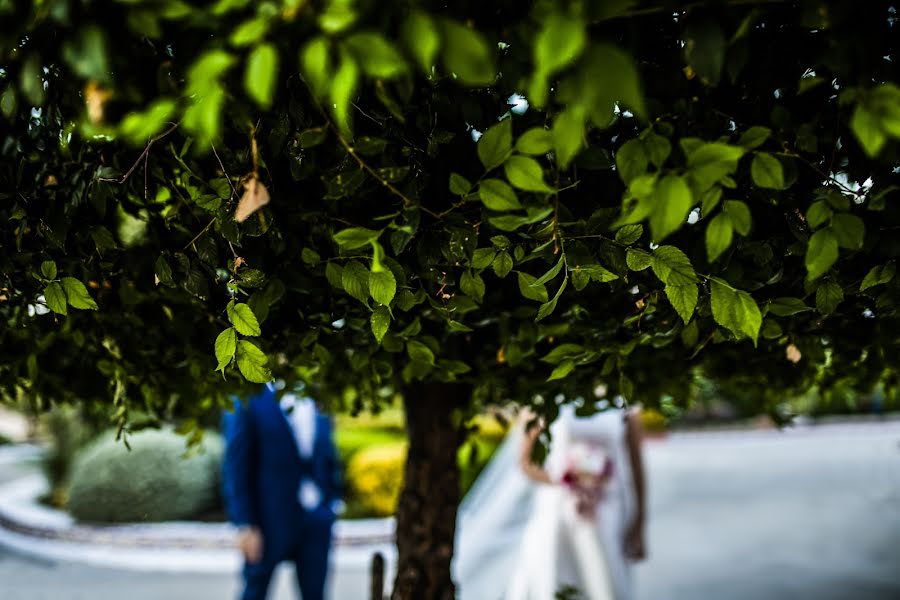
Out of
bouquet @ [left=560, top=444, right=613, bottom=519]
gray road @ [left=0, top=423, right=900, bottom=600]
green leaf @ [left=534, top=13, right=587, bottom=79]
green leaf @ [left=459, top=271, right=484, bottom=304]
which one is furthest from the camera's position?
gray road @ [left=0, top=423, right=900, bottom=600]

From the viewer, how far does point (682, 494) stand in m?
8.97

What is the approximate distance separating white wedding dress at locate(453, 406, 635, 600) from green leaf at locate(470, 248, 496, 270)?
7.18 feet

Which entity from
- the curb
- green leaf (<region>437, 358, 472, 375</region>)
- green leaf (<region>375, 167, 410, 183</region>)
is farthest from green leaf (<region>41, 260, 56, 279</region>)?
the curb

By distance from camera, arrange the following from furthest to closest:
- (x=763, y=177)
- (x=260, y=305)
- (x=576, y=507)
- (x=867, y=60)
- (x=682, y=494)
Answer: (x=682, y=494) < (x=576, y=507) < (x=260, y=305) < (x=763, y=177) < (x=867, y=60)

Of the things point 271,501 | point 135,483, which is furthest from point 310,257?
point 135,483

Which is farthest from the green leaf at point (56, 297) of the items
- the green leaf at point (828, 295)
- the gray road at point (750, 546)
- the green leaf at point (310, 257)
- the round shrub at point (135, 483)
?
the round shrub at point (135, 483)

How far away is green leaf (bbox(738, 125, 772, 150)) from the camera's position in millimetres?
797

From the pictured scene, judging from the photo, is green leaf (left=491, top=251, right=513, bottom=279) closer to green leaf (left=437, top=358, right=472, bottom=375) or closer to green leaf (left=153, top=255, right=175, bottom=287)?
green leaf (left=437, top=358, right=472, bottom=375)

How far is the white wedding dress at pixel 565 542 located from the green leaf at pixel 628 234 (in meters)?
2.19

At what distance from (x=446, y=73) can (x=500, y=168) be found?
0.17 meters

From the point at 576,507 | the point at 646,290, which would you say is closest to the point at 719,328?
the point at 646,290

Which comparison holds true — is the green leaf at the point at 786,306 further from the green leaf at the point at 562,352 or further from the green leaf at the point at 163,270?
the green leaf at the point at 163,270

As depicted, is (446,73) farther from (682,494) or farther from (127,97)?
(682,494)

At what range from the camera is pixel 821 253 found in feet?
2.65
